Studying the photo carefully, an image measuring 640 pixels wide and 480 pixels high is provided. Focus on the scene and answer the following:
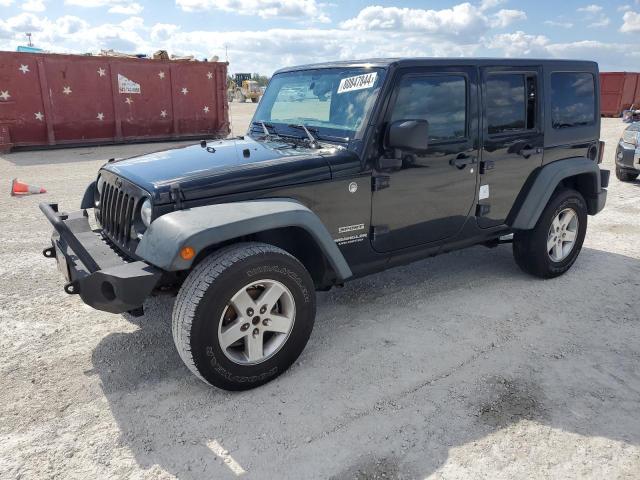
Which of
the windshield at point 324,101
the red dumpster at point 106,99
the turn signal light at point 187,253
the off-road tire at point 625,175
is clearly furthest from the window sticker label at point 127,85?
the turn signal light at point 187,253

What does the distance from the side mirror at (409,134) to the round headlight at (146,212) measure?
5.00 ft

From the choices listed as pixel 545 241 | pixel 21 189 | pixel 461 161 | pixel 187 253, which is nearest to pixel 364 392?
pixel 187 253

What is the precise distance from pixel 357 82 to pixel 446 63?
70 centimetres

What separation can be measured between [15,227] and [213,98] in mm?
10330

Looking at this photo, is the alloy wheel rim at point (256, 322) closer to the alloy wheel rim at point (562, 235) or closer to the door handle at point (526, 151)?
the door handle at point (526, 151)

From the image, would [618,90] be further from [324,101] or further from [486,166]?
[324,101]

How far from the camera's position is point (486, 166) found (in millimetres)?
4043

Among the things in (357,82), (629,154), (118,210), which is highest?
(357,82)

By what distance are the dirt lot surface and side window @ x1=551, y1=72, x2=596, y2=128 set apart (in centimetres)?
144

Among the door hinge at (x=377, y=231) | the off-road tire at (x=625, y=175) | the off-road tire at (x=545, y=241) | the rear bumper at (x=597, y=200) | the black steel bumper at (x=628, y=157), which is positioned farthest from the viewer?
the off-road tire at (x=625, y=175)

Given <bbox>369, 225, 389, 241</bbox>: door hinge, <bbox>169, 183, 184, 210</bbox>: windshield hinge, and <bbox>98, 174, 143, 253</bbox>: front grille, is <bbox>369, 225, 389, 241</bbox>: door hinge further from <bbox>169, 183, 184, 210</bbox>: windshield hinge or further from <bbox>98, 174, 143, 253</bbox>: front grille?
<bbox>98, 174, 143, 253</bbox>: front grille

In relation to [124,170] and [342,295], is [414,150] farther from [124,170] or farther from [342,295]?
[124,170]

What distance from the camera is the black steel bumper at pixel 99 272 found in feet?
8.69

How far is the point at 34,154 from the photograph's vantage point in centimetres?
1277
